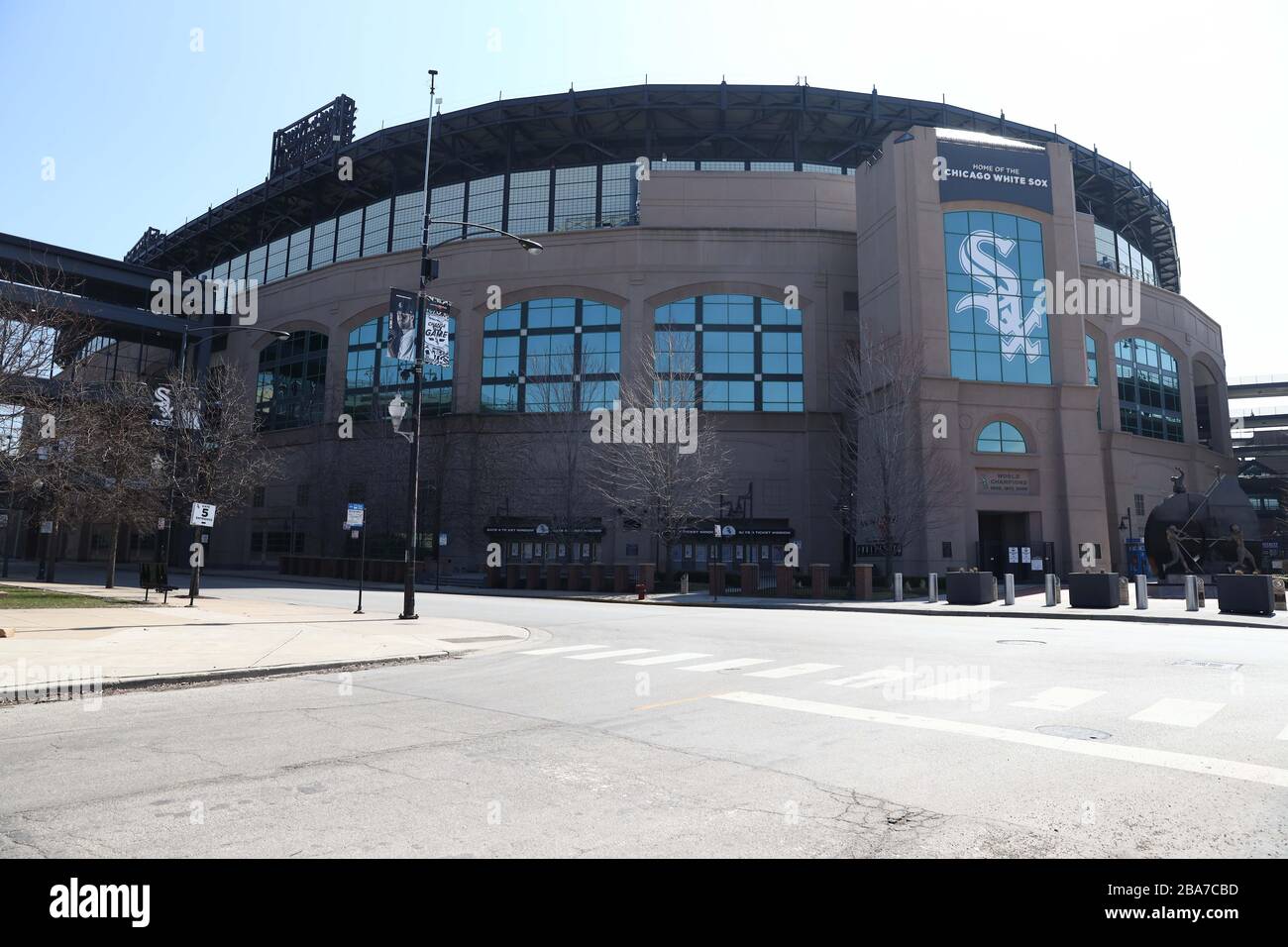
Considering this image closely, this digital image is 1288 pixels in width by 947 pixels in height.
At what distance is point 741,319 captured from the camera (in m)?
50.2

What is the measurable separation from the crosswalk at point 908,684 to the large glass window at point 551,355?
3648cm

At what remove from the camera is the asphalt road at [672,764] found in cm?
440

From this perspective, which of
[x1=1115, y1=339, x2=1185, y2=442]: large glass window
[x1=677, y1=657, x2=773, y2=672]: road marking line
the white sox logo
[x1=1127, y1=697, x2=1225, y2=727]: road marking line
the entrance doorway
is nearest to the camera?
[x1=1127, y1=697, x2=1225, y2=727]: road marking line

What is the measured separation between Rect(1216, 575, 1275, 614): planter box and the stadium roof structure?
139 feet

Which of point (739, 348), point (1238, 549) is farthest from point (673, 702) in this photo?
point (739, 348)

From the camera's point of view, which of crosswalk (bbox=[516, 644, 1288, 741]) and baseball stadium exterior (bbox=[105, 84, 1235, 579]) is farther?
baseball stadium exterior (bbox=[105, 84, 1235, 579])

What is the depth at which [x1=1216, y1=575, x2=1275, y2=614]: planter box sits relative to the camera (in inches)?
869

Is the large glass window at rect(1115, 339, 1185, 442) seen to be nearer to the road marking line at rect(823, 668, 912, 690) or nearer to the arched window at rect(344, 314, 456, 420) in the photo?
the arched window at rect(344, 314, 456, 420)

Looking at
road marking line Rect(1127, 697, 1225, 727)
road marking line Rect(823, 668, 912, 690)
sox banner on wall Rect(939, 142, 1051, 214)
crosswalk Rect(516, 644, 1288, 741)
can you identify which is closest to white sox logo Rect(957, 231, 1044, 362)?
sox banner on wall Rect(939, 142, 1051, 214)

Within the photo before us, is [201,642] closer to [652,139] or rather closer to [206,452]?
[206,452]

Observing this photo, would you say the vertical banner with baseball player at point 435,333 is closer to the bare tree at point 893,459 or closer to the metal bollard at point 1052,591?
the metal bollard at point 1052,591

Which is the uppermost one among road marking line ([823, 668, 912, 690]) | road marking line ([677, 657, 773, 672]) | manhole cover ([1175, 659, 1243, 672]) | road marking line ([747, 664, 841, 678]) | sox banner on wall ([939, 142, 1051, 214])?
sox banner on wall ([939, 142, 1051, 214])

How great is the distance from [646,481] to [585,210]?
1104 inches

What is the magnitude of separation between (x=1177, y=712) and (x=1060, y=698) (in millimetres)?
1172
